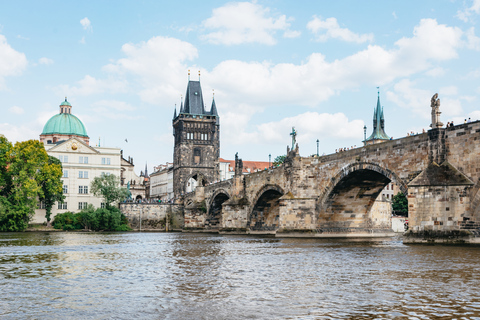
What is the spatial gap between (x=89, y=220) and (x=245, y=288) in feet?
188

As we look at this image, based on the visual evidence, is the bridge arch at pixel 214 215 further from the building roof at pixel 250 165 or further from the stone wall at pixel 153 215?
the building roof at pixel 250 165

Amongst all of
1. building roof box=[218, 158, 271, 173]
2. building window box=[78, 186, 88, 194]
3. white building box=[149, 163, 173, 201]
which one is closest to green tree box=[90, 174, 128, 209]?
building window box=[78, 186, 88, 194]

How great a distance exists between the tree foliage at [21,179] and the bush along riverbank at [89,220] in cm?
457

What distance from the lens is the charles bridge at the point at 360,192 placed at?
2688cm

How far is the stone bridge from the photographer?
26.9 meters

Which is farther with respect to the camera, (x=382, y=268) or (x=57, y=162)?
(x=57, y=162)

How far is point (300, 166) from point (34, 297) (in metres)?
33.1

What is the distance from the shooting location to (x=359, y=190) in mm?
41469

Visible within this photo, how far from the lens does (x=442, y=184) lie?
89.7 ft

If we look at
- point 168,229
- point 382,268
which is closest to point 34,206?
point 168,229

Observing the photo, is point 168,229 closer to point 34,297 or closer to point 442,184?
point 442,184

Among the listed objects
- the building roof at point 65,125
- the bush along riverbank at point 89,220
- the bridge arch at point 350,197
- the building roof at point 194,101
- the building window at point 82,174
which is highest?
the building roof at point 194,101

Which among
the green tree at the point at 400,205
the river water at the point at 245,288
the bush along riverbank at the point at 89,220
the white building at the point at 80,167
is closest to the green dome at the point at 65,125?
the white building at the point at 80,167

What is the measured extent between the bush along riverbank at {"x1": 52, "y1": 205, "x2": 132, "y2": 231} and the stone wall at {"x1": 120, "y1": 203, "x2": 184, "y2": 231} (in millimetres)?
4776
